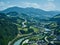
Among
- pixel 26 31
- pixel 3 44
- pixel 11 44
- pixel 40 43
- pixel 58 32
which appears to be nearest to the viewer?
pixel 3 44

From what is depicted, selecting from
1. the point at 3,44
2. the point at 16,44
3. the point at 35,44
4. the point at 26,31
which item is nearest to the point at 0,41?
the point at 3,44

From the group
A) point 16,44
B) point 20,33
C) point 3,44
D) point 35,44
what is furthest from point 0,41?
point 20,33

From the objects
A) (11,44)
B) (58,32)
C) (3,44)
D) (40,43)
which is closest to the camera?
(3,44)

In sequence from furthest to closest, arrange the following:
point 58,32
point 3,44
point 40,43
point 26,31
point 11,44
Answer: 1. point 26,31
2. point 58,32
3. point 40,43
4. point 11,44
5. point 3,44

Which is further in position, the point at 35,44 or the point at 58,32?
the point at 58,32

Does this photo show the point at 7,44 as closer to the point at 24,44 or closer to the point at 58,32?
the point at 24,44

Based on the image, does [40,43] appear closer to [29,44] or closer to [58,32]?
[29,44]

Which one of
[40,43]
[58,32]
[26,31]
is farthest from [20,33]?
[40,43]

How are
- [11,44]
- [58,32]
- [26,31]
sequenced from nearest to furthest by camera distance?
[11,44] → [58,32] → [26,31]

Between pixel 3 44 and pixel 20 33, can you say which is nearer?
pixel 3 44
